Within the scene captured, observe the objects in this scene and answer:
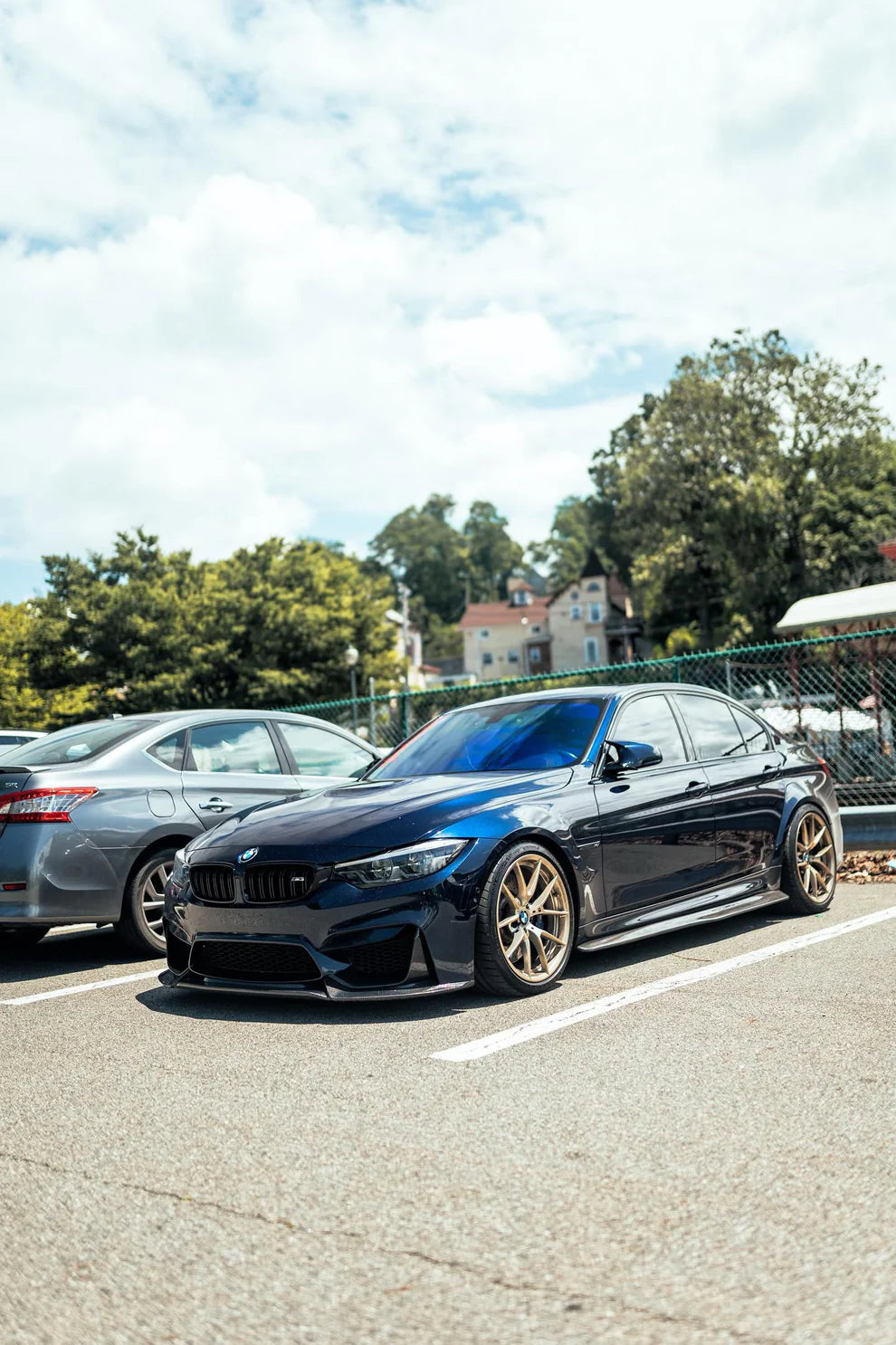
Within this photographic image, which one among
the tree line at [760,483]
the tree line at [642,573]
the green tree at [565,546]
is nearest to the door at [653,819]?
the tree line at [642,573]

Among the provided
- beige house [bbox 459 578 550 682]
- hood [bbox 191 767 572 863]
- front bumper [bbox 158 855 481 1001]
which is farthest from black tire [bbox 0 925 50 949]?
beige house [bbox 459 578 550 682]

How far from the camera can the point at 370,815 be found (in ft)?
19.6

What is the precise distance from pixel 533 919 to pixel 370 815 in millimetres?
882

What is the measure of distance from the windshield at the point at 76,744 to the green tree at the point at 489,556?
14712 centimetres

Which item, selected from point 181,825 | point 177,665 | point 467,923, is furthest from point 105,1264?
point 177,665

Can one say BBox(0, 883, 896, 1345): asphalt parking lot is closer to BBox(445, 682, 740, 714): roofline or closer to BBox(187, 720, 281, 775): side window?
BBox(445, 682, 740, 714): roofline

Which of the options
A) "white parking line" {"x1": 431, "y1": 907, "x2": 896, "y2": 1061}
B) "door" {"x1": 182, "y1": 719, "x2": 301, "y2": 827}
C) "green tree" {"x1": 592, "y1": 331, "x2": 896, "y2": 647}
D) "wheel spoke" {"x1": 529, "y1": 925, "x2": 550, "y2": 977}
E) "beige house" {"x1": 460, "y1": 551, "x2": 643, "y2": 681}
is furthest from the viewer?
"beige house" {"x1": 460, "y1": 551, "x2": 643, "y2": 681}

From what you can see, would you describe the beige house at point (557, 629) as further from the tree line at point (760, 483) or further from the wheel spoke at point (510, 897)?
the wheel spoke at point (510, 897)

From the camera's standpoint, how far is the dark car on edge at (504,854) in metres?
5.55

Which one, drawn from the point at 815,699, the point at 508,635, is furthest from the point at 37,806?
the point at 508,635

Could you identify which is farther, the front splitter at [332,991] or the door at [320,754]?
the door at [320,754]

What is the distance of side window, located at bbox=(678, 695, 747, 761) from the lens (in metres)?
7.63

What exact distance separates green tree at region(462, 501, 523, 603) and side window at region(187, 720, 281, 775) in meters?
147

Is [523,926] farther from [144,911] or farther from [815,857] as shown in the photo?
[815,857]
